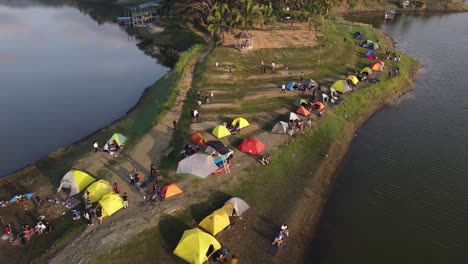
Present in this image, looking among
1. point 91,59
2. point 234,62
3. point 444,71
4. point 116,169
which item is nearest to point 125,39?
point 91,59

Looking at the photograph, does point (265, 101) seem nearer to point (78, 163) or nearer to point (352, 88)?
point (352, 88)

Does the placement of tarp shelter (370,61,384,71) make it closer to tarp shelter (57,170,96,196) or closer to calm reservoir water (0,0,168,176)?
calm reservoir water (0,0,168,176)

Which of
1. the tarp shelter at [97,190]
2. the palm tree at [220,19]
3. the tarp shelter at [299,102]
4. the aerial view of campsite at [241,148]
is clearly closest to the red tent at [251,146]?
the aerial view of campsite at [241,148]

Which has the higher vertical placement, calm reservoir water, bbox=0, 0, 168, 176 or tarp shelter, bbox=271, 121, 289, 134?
tarp shelter, bbox=271, 121, 289, 134

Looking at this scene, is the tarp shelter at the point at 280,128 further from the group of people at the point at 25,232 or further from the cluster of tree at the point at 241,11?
the cluster of tree at the point at 241,11

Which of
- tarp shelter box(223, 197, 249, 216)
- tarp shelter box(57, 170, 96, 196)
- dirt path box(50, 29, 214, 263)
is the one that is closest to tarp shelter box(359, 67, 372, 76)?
dirt path box(50, 29, 214, 263)
